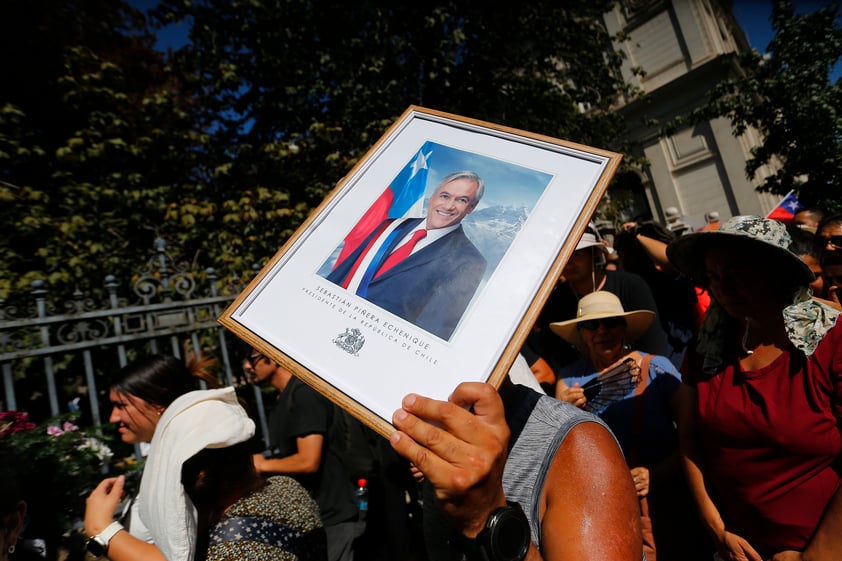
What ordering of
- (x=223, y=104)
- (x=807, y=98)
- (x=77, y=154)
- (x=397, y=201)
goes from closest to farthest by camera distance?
(x=397, y=201) → (x=77, y=154) → (x=807, y=98) → (x=223, y=104)

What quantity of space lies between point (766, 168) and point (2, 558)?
885 inches

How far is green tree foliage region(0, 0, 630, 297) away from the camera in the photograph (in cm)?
504

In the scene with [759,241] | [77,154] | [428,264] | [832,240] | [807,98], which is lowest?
[832,240]

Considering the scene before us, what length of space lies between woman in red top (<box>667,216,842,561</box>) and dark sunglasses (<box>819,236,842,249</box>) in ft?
5.00

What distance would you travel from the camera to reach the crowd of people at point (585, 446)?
0.92m

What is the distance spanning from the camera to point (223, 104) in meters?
7.16

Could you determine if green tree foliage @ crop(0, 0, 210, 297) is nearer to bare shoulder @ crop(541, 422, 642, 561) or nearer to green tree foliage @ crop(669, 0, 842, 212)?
bare shoulder @ crop(541, 422, 642, 561)

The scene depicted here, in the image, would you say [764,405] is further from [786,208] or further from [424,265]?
[786,208]

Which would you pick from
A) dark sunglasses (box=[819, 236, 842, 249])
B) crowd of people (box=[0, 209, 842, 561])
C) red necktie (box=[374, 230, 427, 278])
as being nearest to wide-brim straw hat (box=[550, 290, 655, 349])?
crowd of people (box=[0, 209, 842, 561])

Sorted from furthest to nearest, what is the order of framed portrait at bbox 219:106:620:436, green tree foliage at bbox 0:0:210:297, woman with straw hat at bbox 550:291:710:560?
green tree foliage at bbox 0:0:210:297
woman with straw hat at bbox 550:291:710:560
framed portrait at bbox 219:106:620:436

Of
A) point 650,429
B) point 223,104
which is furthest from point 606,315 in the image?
point 223,104

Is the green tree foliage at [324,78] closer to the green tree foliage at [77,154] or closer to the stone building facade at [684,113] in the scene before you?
the green tree foliage at [77,154]

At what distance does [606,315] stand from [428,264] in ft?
5.50

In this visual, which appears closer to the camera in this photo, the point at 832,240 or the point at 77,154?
the point at 832,240
